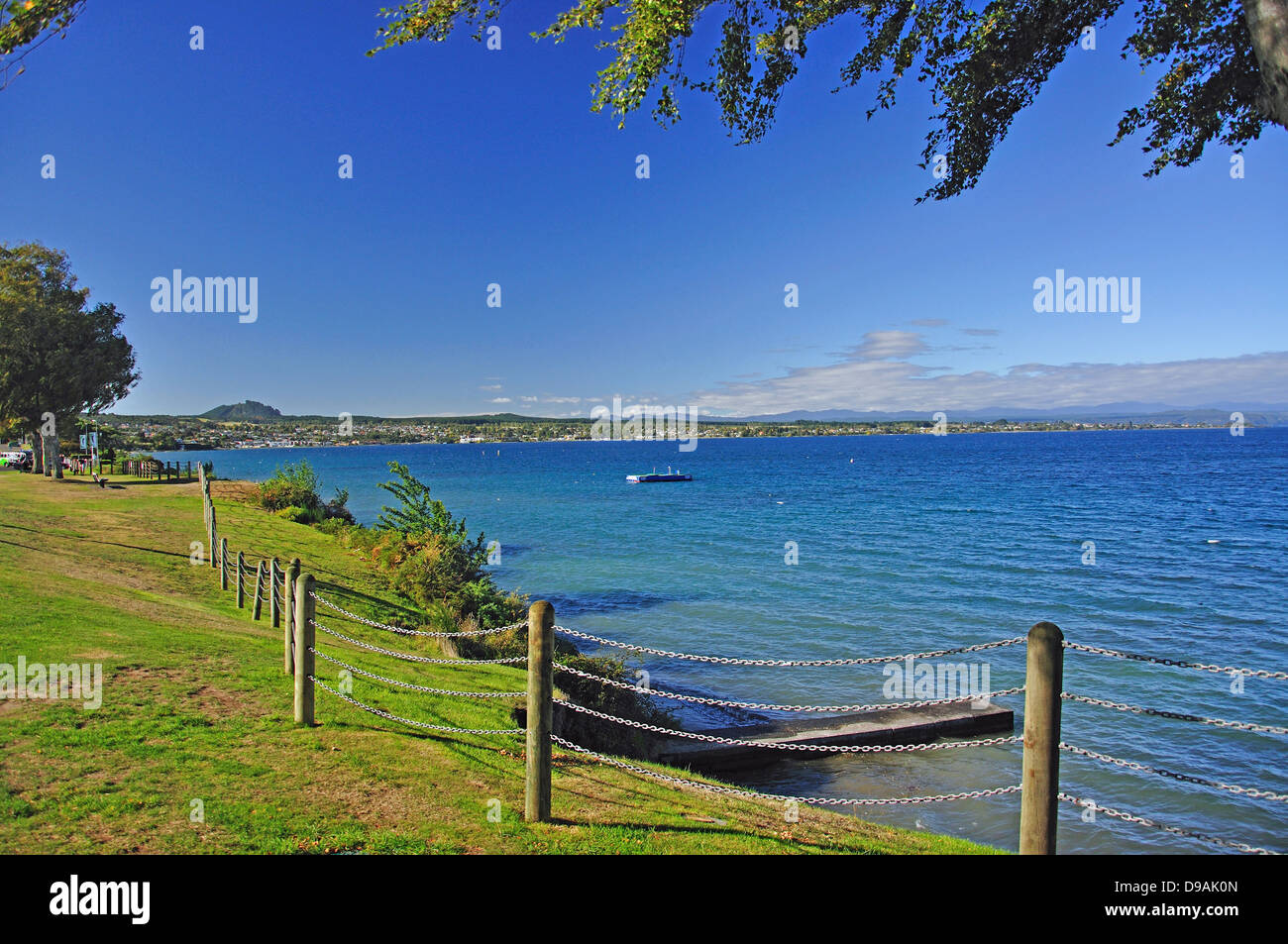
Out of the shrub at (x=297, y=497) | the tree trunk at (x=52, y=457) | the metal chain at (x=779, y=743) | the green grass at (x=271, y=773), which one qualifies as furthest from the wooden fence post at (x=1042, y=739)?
the tree trunk at (x=52, y=457)

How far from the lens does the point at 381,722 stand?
901 cm

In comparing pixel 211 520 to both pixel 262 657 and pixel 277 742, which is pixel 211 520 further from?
pixel 277 742

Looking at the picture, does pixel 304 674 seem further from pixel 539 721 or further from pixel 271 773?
pixel 539 721

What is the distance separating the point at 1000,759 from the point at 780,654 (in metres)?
7.45

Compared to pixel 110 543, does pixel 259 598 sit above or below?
below

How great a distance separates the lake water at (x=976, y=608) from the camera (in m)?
12.1

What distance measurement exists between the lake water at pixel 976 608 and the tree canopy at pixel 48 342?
18.2 meters

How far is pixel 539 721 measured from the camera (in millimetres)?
6434

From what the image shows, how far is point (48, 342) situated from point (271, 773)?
44.6 meters

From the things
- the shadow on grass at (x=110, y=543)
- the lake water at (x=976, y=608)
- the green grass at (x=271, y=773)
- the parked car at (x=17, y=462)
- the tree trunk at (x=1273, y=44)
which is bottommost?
the lake water at (x=976, y=608)

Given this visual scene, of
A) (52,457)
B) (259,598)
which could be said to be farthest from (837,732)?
(52,457)

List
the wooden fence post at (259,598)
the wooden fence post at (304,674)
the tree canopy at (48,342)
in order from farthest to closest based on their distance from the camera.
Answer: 1. the tree canopy at (48,342)
2. the wooden fence post at (259,598)
3. the wooden fence post at (304,674)

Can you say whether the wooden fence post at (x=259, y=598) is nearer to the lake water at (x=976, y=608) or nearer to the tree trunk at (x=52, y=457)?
the lake water at (x=976, y=608)

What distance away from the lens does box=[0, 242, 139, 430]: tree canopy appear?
1534 inches
